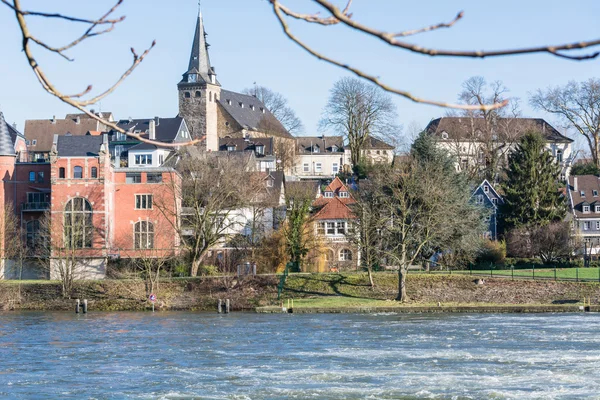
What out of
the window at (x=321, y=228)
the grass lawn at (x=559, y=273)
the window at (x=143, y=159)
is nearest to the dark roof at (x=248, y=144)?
the window at (x=143, y=159)

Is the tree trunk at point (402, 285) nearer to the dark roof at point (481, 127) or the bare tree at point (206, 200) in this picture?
the bare tree at point (206, 200)

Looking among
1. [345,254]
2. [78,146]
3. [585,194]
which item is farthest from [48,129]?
[585,194]

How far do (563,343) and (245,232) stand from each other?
39503 millimetres

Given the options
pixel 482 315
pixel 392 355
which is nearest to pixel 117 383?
pixel 392 355

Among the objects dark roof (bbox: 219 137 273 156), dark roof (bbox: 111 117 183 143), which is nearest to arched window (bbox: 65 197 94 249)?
dark roof (bbox: 111 117 183 143)

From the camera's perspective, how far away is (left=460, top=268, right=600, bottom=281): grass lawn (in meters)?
58.0

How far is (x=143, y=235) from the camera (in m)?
67.2

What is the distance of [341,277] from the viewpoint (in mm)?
58281

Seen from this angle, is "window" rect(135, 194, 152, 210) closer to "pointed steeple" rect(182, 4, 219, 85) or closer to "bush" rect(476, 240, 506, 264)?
"bush" rect(476, 240, 506, 264)

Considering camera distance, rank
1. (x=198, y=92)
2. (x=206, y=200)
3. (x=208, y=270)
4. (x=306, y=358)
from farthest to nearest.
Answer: (x=198, y=92) < (x=206, y=200) < (x=208, y=270) < (x=306, y=358)

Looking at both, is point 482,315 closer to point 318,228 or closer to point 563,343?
point 563,343

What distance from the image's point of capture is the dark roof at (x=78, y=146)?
66125 millimetres

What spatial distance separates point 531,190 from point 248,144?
44.8 meters

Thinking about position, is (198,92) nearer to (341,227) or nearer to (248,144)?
(248,144)
